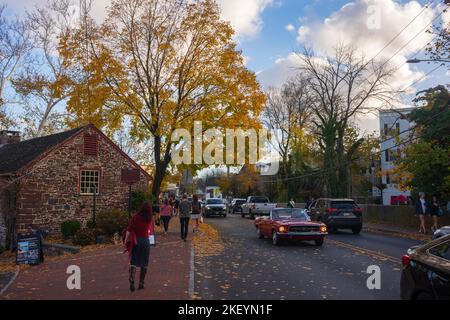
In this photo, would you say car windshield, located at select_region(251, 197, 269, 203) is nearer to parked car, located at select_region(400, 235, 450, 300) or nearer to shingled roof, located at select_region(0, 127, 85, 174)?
shingled roof, located at select_region(0, 127, 85, 174)

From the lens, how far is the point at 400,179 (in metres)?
33.6

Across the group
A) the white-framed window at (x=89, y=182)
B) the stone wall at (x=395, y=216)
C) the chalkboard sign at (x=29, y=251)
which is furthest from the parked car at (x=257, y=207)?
the chalkboard sign at (x=29, y=251)

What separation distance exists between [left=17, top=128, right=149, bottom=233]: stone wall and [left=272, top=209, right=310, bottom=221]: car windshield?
33.2ft

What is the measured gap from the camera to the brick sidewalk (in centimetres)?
863

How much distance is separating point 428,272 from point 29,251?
12.0m

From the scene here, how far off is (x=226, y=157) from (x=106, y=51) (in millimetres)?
9354

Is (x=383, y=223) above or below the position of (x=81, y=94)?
below

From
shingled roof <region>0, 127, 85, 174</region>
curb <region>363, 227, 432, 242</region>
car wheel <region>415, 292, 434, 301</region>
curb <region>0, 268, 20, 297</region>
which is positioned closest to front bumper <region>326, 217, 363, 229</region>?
curb <region>363, 227, 432, 242</region>

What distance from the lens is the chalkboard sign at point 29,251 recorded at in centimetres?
1398

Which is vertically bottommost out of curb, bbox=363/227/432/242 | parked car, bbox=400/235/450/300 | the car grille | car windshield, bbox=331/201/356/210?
curb, bbox=363/227/432/242

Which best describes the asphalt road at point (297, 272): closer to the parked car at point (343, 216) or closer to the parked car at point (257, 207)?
the parked car at point (343, 216)

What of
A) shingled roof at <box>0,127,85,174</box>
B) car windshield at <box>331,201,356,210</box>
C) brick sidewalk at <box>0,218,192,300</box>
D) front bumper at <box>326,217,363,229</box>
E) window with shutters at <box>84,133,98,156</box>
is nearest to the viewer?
brick sidewalk at <box>0,218,192,300</box>
